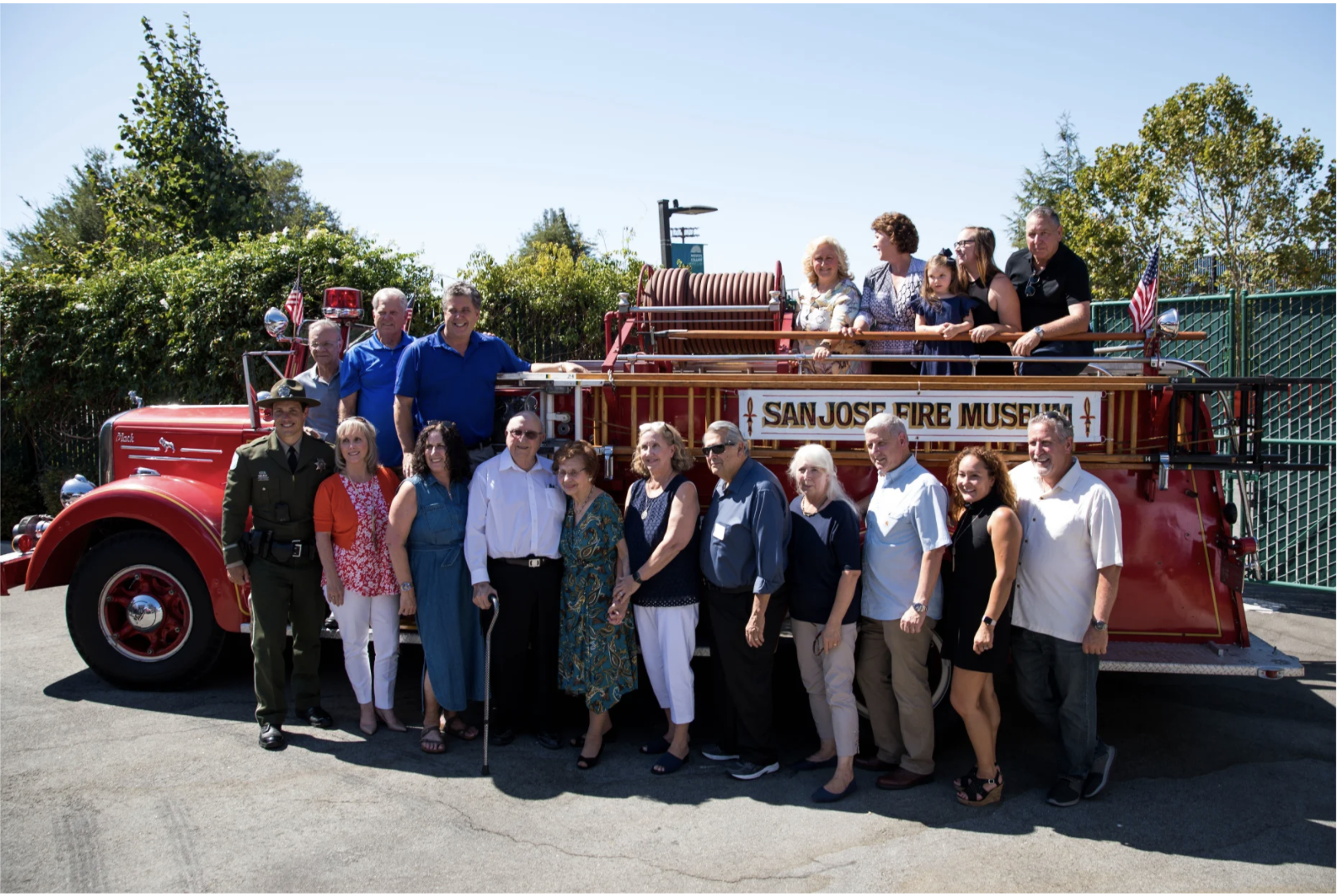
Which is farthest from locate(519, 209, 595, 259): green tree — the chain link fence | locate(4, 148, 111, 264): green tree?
the chain link fence

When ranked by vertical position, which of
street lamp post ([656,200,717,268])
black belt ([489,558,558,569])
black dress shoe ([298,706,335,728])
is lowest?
Answer: black dress shoe ([298,706,335,728])

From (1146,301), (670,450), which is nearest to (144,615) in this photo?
(670,450)

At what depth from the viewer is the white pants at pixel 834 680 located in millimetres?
4578

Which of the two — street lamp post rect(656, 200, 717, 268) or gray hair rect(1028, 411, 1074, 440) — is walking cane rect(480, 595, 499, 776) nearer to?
gray hair rect(1028, 411, 1074, 440)

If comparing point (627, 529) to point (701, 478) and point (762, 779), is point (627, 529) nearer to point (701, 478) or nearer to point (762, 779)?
point (701, 478)

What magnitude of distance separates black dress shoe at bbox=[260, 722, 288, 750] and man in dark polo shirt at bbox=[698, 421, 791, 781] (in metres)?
2.39

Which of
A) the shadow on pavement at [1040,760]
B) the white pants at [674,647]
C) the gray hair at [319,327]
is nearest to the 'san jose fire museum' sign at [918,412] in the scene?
the white pants at [674,647]

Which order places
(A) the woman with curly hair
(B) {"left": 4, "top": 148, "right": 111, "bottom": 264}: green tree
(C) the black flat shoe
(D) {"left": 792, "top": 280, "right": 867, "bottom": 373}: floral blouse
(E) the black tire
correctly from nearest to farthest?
(C) the black flat shoe < (A) the woman with curly hair < (D) {"left": 792, "top": 280, "right": 867, "bottom": 373}: floral blouse < (E) the black tire < (B) {"left": 4, "top": 148, "right": 111, "bottom": 264}: green tree

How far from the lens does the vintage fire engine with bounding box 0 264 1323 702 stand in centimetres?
493

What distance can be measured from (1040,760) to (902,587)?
1.35 meters

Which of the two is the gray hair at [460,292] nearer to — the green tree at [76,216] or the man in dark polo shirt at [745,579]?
the man in dark polo shirt at [745,579]

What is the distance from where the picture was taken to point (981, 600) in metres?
4.34

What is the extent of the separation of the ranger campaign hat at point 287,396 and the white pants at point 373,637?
3.55 feet

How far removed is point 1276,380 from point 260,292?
9.72 m
